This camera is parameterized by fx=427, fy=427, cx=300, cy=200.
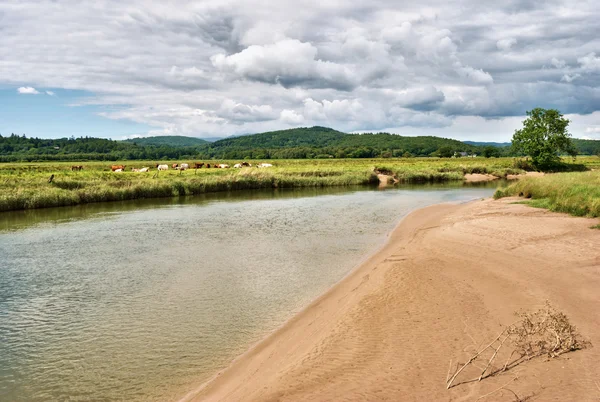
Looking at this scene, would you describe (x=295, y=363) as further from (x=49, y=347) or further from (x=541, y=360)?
(x=49, y=347)

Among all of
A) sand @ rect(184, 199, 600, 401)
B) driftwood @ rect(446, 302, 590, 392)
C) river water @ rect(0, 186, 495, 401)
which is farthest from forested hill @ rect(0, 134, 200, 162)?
driftwood @ rect(446, 302, 590, 392)

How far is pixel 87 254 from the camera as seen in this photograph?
16.5 m

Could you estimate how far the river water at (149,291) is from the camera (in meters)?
7.34

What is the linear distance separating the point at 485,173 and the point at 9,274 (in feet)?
210

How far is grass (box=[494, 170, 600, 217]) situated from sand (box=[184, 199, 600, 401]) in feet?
12.1

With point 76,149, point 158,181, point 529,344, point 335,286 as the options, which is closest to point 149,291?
point 335,286

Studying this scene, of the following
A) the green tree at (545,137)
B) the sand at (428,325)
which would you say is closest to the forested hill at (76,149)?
the green tree at (545,137)

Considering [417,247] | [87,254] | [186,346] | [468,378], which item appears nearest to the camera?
[468,378]

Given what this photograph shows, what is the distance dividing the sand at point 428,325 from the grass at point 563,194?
3.69 metres

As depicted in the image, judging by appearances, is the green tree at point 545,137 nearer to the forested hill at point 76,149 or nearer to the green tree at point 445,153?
the green tree at point 445,153

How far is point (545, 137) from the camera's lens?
199 feet

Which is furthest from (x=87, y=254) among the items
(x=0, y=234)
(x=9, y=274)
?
(x=0, y=234)

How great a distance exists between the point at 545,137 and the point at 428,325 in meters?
63.3

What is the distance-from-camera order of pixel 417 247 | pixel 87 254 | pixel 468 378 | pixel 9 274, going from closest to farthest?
pixel 468 378
pixel 9 274
pixel 417 247
pixel 87 254
